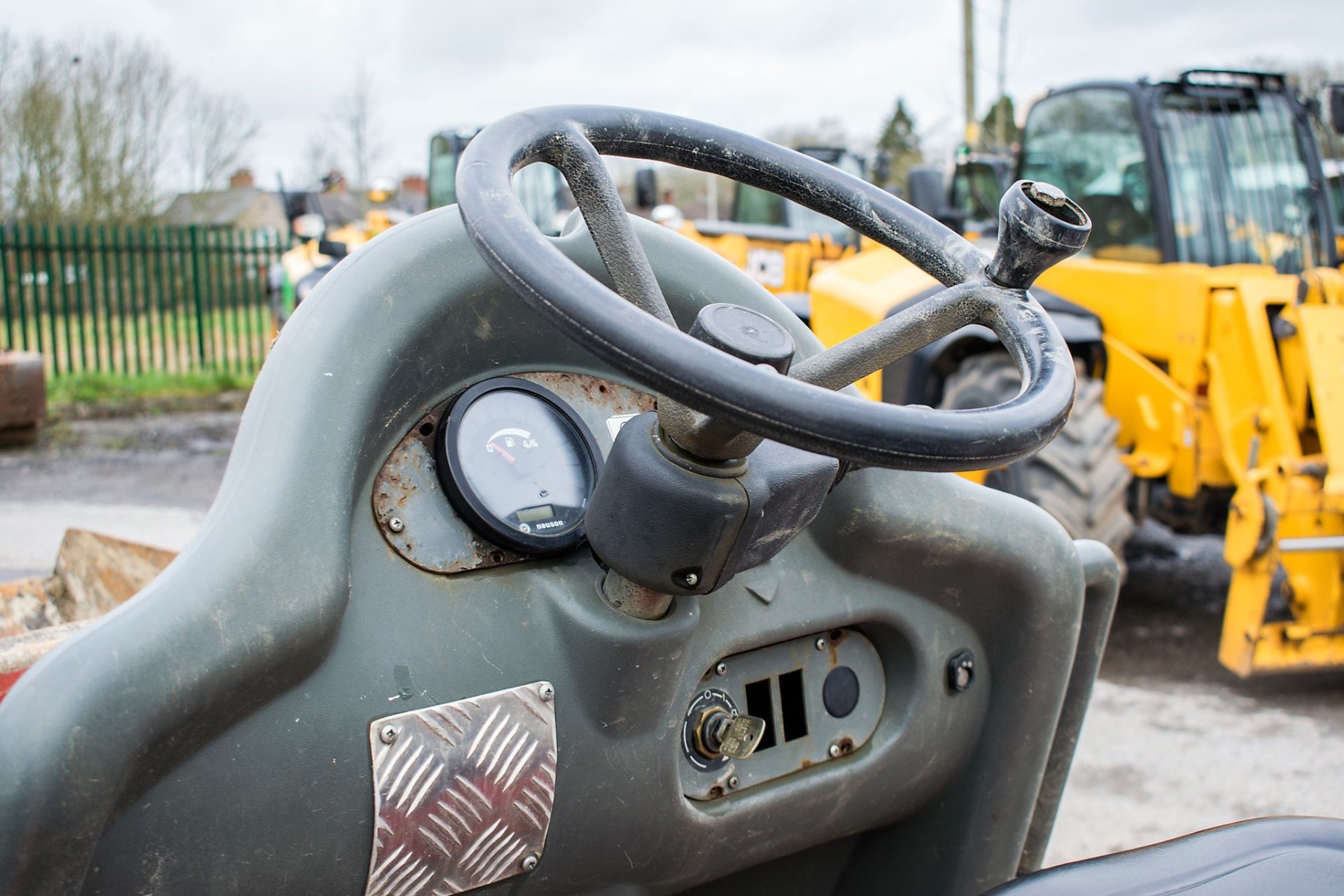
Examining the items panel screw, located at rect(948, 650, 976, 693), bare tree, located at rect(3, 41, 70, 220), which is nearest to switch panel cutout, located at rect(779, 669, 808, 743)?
panel screw, located at rect(948, 650, 976, 693)

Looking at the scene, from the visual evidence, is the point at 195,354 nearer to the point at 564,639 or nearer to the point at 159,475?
the point at 159,475

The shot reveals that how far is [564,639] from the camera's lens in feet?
3.82

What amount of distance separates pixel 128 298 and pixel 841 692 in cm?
1056

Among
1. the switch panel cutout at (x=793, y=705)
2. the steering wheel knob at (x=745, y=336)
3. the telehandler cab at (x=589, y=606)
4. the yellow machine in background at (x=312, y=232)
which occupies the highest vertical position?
the steering wheel knob at (x=745, y=336)

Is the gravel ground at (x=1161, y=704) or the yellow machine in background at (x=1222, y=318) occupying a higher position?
the yellow machine in background at (x=1222, y=318)

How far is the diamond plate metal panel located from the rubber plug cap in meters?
0.38

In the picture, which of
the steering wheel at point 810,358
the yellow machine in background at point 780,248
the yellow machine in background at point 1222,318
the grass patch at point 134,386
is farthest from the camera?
the grass patch at point 134,386

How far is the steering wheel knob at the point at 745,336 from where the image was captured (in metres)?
0.87

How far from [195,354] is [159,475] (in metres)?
4.20

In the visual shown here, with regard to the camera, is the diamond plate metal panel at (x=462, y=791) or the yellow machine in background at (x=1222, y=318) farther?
the yellow machine in background at (x=1222, y=318)

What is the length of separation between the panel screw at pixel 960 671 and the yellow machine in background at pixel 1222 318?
2.50 metres

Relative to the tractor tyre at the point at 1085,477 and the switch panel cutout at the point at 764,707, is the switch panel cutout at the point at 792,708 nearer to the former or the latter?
the switch panel cutout at the point at 764,707

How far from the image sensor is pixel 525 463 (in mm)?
1229

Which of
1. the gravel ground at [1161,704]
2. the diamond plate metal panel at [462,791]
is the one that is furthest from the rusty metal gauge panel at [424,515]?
the gravel ground at [1161,704]
